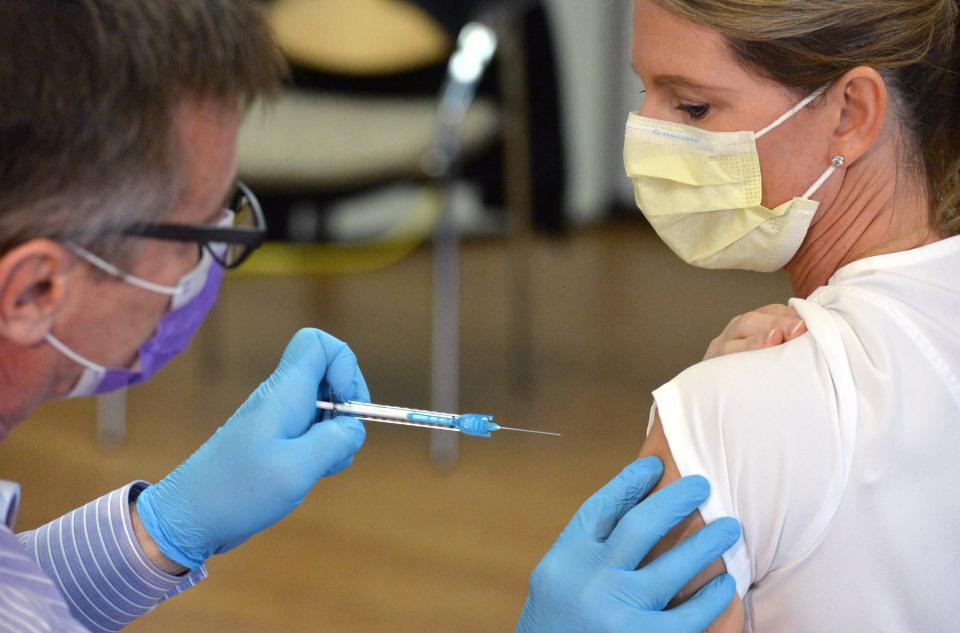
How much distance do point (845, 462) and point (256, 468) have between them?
566 mm

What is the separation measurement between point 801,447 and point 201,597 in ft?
5.11

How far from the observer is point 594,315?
13.6 ft

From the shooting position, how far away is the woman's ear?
1198mm

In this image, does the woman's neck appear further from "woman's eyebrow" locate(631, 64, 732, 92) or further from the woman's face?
"woman's eyebrow" locate(631, 64, 732, 92)

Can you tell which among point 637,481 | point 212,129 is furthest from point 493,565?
point 212,129

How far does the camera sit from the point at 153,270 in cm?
104

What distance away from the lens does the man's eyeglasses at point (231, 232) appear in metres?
1.01

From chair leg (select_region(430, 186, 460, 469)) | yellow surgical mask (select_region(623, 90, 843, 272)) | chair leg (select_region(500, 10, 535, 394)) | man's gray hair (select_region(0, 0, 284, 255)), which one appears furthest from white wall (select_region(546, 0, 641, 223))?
man's gray hair (select_region(0, 0, 284, 255))

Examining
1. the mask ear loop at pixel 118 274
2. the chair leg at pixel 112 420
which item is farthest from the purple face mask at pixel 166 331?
the chair leg at pixel 112 420

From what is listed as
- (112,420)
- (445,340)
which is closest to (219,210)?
(445,340)

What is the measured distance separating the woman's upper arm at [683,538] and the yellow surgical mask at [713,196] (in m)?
0.30

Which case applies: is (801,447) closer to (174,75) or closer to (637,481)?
(637,481)

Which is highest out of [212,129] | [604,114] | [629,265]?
[212,129]

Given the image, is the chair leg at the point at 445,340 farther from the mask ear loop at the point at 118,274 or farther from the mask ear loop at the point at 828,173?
the mask ear loop at the point at 118,274
